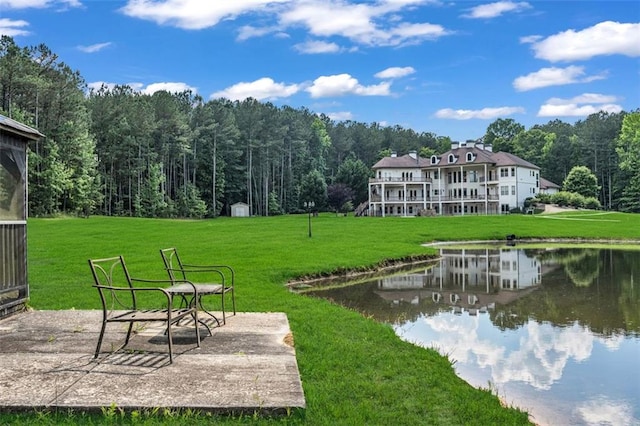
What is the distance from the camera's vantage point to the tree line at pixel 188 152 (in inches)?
2002

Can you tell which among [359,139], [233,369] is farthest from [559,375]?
[359,139]

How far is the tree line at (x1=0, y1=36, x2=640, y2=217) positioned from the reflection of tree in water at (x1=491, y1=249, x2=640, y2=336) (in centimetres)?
4361

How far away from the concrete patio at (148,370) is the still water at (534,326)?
2958 mm

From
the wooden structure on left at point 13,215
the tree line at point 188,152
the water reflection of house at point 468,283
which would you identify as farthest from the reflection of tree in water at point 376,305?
the tree line at point 188,152

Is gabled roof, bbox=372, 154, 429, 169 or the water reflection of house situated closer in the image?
the water reflection of house

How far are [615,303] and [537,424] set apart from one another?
8.78m

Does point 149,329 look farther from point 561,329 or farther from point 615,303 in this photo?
point 615,303

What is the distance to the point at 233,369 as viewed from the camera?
5234mm

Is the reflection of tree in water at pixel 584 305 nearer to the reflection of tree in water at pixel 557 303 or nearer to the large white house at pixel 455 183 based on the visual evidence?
the reflection of tree in water at pixel 557 303

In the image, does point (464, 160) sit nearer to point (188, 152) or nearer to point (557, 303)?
point (188, 152)

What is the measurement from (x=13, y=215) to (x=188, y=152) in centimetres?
5783

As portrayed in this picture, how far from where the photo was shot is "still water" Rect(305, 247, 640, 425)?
6.54 meters

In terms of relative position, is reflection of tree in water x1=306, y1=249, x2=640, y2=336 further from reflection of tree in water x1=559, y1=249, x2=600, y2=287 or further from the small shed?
the small shed

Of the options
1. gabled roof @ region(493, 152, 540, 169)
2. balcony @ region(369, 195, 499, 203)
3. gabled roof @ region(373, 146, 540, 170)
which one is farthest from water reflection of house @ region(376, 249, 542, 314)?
gabled roof @ region(373, 146, 540, 170)
